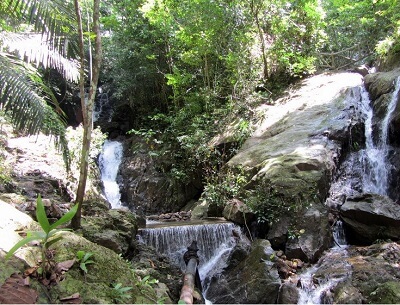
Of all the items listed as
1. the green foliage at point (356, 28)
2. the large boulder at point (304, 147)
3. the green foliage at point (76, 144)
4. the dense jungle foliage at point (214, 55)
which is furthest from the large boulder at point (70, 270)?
the green foliage at point (356, 28)

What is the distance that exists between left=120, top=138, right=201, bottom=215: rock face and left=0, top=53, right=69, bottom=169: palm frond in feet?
25.0

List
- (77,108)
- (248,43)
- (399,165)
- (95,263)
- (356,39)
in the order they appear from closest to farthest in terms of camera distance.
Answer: (95,263) < (399,165) < (248,43) < (356,39) < (77,108)

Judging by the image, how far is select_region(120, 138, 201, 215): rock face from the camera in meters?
12.9

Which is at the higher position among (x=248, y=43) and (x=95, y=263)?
(x=248, y=43)

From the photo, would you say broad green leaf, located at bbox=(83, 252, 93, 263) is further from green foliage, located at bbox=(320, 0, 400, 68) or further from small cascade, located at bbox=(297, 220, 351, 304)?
green foliage, located at bbox=(320, 0, 400, 68)

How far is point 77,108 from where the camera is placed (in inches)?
734

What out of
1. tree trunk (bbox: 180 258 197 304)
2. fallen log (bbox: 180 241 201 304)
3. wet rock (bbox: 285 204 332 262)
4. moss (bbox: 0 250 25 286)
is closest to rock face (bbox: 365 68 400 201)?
wet rock (bbox: 285 204 332 262)

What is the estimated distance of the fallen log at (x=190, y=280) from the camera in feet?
15.6

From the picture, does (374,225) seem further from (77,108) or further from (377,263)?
(77,108)

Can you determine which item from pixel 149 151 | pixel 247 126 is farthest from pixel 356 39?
pixel 149 151

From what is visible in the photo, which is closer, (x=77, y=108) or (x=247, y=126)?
(x=247, y=126)

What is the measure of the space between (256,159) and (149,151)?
612 cm

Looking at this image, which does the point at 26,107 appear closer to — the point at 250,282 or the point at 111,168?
the point at 250,282

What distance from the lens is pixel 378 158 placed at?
9078 mm
